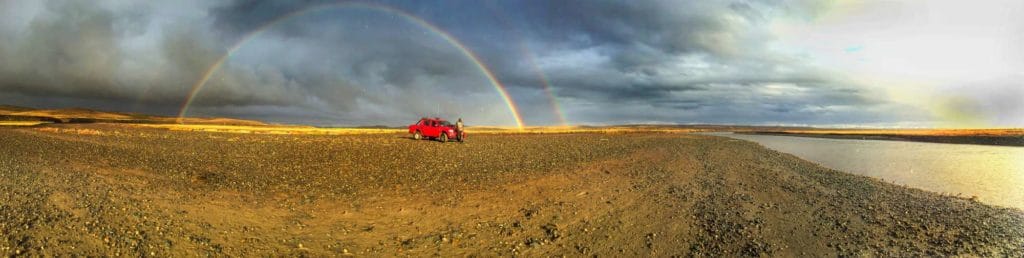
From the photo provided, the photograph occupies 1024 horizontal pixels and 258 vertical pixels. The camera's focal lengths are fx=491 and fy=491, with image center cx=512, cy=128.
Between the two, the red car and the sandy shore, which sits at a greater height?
the red car

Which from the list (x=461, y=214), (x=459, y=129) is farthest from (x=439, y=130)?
(x=461, y=214)

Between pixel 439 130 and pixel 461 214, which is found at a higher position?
pixel 439 130

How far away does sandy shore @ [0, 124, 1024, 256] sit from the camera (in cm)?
970

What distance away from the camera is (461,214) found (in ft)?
42.1

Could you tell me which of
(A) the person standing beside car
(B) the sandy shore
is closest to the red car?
(A) the person standing beside car

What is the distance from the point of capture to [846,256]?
9.67 m

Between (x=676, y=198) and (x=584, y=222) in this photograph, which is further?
(x=676, y=198)

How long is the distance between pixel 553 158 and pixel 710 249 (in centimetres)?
1754

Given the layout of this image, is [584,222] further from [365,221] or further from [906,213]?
[906,213]

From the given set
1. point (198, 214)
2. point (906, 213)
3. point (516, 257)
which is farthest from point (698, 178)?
point (198, 214)

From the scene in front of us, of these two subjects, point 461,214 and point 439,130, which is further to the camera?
point 439,130

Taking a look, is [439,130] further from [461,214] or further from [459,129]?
[461,214]

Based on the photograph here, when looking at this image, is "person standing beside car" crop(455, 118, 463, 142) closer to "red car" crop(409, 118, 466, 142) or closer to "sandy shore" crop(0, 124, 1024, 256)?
"red car" crop(409, 118, 466, 142)

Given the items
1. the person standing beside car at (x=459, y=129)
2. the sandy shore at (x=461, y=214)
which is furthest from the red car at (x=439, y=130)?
the sandy shore at (x=461, y=214)
